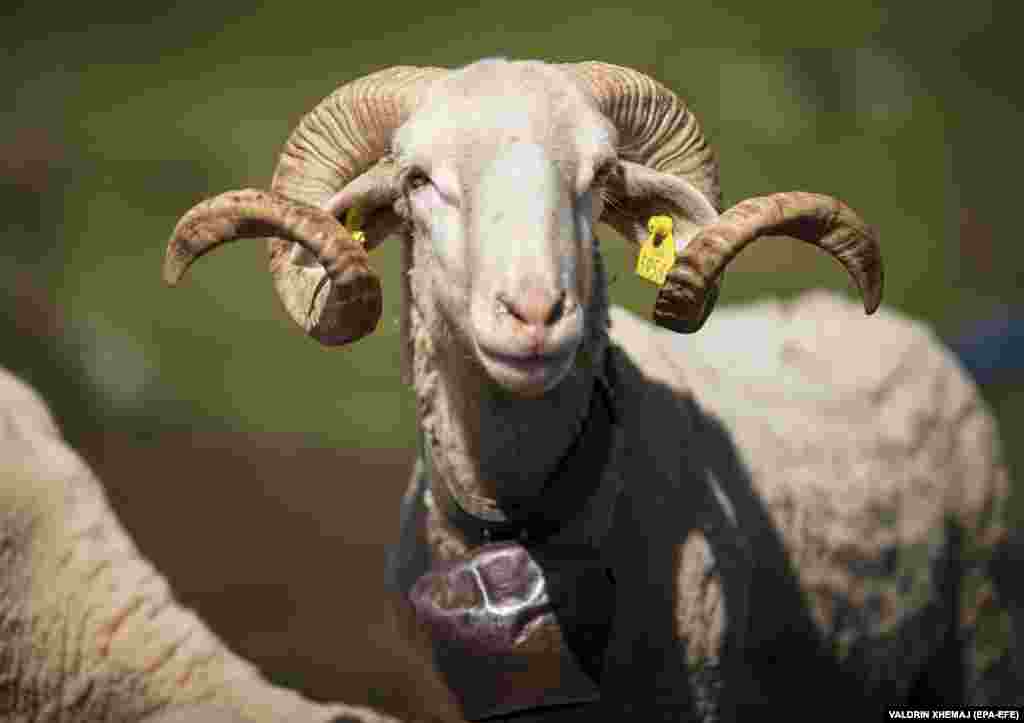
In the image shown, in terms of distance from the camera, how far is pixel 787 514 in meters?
4.34

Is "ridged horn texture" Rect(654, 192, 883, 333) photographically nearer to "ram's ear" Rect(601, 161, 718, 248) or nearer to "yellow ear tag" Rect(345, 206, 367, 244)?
"ram's ear" Rect(601, 161, 718, 248)

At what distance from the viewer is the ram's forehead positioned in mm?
2830

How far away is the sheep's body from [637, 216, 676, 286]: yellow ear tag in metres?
0.31

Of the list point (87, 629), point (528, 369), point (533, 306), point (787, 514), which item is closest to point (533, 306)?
point (533, 306)

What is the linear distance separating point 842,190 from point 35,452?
4.76 metres

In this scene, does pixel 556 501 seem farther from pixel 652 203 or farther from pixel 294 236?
pixel 294 236

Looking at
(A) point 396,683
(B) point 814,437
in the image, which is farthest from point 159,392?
(B) point 814,437

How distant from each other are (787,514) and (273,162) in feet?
10.3

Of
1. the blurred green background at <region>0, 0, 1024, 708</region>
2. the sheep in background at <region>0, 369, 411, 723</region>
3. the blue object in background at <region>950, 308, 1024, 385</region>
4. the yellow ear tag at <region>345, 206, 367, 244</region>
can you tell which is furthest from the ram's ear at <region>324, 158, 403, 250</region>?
the blue object in background at <region>950, 308, 1024, 385</region>

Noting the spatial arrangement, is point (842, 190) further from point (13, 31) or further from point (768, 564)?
point (13, 31)

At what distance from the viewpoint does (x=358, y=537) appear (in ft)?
20.1

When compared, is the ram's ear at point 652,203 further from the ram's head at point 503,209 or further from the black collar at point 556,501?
the black collar at point 556,501

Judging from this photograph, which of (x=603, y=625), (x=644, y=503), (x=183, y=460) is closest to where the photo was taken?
(x=603, y=625)

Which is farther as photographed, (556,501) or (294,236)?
(556,501)
